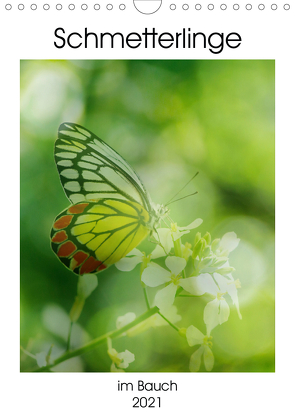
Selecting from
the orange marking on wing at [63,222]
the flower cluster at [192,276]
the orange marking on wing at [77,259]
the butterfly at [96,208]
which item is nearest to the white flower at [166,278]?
the flower cluster at [192,276]

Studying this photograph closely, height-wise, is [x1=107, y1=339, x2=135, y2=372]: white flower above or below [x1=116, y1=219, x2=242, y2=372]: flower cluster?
below

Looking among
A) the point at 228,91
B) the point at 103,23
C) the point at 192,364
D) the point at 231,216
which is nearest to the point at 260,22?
the point at 228,91

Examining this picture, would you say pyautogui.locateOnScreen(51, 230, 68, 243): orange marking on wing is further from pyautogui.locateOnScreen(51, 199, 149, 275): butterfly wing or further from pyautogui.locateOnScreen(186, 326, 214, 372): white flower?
pyautogui.locateOnScreen(186, 326, 214, 372): white flower

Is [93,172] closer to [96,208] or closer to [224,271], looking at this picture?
[96,208]

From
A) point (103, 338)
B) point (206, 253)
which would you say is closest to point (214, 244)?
point (206, 253)

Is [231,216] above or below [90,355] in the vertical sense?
above

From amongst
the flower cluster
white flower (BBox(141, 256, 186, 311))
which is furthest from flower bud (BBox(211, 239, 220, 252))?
white flower (BBox(141, 256, 186, 311))

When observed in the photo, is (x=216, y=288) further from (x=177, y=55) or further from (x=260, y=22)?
(x=260, y=22)
